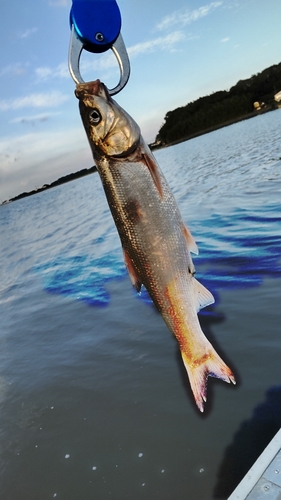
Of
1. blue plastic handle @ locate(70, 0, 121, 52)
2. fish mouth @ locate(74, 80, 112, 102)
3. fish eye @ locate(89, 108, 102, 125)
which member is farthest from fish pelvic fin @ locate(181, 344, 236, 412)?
blue plastic handle @ locate(70, 0, 121, 52)

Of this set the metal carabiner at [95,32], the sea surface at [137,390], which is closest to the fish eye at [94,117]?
the metal carabiner at [95,32]

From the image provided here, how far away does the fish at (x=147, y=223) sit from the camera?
2467 mm

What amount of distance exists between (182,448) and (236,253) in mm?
5584

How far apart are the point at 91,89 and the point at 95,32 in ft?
1.00

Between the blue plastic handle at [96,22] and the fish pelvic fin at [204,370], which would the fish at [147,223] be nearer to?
the fish pelvic fin at [204,370]

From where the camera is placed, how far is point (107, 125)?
2.46 metres

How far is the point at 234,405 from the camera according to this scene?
4668mm

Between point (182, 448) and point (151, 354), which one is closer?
point (182, 448)

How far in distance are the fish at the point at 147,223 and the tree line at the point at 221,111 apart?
440ft

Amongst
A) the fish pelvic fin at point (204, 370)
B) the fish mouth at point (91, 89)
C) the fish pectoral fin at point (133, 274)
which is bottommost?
the fish pelvic fin at point (204, 370)

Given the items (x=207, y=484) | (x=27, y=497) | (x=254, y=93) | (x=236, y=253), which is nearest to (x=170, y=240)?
(x=207, y=484)

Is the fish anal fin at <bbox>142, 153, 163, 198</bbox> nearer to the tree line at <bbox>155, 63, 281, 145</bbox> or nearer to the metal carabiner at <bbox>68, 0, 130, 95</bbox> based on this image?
the metal carabiner at <bbox>68, 0, 130, 95</bbox>

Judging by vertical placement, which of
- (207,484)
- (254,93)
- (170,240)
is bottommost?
(207,484)

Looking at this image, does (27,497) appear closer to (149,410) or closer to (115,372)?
(149,410)
